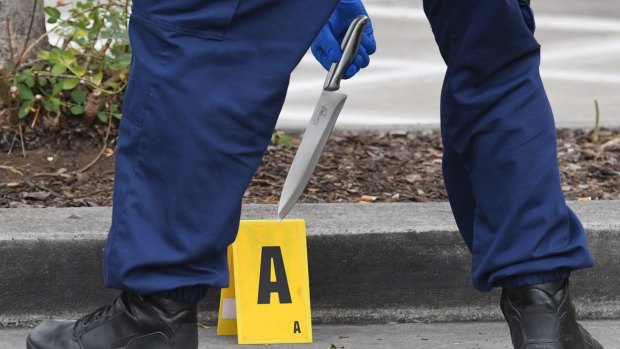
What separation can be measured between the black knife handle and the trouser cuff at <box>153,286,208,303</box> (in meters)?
0.56

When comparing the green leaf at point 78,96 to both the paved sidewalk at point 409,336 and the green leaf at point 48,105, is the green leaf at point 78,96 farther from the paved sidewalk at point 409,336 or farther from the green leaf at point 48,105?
the paved sidewalk at point 409,336

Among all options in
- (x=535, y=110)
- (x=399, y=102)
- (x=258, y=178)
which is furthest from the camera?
(x=399, y=102)

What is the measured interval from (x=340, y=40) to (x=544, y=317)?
0.81 metres

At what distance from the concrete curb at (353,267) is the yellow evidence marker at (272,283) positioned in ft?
0.41

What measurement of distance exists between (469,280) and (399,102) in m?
3.11

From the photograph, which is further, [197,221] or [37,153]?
[37,153]

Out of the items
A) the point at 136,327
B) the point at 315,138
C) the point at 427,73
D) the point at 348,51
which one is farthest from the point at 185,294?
the point at 427,73

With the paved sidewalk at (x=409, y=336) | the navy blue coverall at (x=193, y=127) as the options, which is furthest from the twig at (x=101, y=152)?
the navy blue coverall at (x=193, y=127)

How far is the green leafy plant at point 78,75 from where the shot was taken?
13.4 ft

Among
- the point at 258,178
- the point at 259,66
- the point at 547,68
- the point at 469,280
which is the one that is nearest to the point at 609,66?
the point at 547,68

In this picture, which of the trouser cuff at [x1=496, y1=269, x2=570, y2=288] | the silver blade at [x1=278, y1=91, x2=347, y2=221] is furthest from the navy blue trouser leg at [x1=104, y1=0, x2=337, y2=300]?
the trouser cuff at [x1=496, y1=269, x2=570, y2=288]

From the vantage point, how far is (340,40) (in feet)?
9.34

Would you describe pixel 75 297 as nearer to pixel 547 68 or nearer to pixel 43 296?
pixel 43 296

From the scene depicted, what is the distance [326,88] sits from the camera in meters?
2.67
